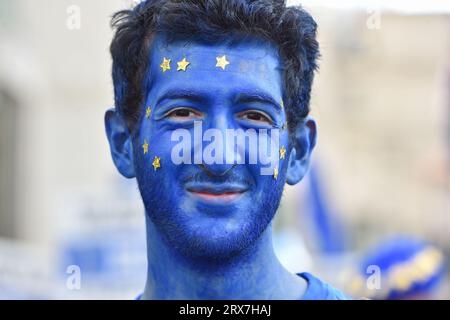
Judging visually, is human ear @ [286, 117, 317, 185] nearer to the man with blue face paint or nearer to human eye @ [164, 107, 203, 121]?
the man with blue face paint

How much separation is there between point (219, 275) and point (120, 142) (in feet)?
1.71

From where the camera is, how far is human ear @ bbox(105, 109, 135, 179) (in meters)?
3.08

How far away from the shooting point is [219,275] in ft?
9.77

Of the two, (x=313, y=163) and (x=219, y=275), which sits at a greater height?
(x=313, y=163)

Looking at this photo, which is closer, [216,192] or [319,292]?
[216,192]

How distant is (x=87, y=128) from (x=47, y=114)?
107 centimetres

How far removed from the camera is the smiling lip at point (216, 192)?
2.86m

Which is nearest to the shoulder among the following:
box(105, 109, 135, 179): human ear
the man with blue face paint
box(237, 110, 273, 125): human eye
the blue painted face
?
the man with blue face paint

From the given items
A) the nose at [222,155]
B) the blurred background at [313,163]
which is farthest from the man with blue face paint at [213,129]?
the blurred background at [313,163]

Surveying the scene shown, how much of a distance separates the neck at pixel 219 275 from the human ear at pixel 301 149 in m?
0.18

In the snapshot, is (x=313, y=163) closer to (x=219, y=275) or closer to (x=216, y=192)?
(x=219, y=275)

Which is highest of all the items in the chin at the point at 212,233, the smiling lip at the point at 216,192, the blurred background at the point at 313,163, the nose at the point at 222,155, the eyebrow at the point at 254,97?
the blurred background at the point at 313,163

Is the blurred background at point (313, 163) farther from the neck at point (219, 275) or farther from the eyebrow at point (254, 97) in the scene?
the neck at point (219, 275)

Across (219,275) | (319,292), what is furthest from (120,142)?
(319,292)
